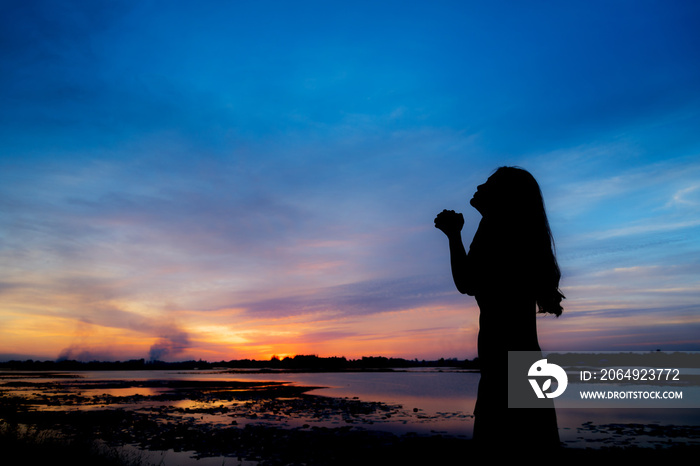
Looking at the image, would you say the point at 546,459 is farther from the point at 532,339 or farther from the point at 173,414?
the point at 173,414

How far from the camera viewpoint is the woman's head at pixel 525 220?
2975mm

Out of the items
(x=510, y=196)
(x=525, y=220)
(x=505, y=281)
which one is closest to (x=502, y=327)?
(x=505, y=281)

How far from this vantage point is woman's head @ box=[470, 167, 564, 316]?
2975mm

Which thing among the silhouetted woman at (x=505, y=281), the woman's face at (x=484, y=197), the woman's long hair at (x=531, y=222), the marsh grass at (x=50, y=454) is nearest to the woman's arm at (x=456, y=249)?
the silhouetted woman at (x=505, y=281)

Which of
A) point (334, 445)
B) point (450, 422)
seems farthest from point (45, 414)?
point (450, 422)

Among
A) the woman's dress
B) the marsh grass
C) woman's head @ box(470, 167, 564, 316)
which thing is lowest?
the marsh grass

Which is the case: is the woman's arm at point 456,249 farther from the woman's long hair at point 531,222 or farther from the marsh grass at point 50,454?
the marsh grass at point 50,454

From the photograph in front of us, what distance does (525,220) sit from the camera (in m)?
3.03

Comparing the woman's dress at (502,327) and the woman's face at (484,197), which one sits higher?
the woman's face at (484,197)

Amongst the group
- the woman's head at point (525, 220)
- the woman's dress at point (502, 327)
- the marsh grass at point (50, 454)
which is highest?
the woman's head at point (525, 220)

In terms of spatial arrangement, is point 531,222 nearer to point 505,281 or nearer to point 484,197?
point 484,197

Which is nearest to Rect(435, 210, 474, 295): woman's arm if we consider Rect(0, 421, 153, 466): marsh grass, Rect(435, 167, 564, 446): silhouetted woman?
Rect(435, 167, 564, 446): silhouetted woman

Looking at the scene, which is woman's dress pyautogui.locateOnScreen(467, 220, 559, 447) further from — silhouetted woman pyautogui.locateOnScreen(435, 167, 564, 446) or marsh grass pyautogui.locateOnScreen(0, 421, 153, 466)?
marsh grass pyautogui.locateOnScreen(0, 421, 153, 466)

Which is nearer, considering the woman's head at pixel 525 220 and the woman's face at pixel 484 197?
the woman's head at pixel 525 220
